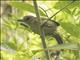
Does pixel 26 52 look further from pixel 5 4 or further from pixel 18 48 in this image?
pixel 5 4

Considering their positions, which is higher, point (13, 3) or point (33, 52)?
point (13, 3)

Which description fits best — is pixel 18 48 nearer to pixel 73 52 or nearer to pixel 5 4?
pixel 73 52

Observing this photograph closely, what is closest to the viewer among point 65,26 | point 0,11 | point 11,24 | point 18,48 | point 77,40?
point 65,26

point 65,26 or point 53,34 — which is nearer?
point 65,26

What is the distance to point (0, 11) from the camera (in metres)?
5.62

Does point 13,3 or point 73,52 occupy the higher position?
point 13,3

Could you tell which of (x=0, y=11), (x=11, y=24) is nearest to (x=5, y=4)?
(x=0, y=11)

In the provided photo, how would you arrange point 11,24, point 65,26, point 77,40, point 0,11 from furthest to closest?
point 0,11 < point 11,24 < point 77,40 < point 65,26

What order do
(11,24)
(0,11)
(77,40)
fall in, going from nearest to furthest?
1. (77,40)
2. (11,24)
3. (0,11)

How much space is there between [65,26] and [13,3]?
0.14 metres

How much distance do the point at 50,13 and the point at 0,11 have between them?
4.82m

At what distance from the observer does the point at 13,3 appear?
2.56 feet

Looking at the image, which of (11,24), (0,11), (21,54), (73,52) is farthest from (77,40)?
(0,11)

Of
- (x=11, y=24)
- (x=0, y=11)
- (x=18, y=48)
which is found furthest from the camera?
(x=0, y=11)
